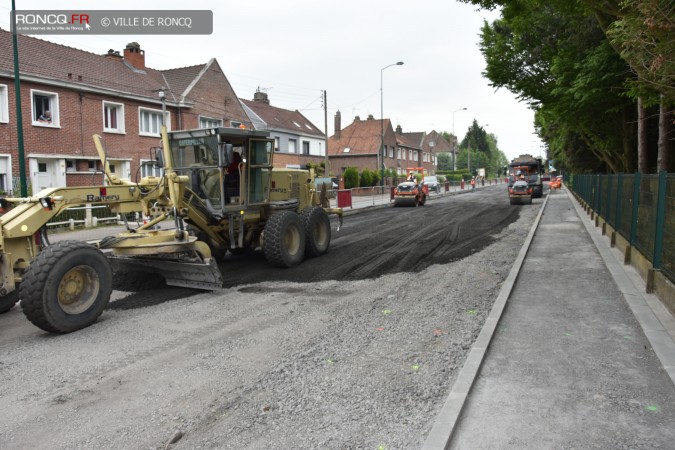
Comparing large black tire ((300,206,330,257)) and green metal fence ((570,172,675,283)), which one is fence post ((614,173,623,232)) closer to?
green metal fence ((570,172,675,283))

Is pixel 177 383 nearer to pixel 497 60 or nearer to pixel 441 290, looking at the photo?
pixel 441 290

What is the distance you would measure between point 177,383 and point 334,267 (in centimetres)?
571

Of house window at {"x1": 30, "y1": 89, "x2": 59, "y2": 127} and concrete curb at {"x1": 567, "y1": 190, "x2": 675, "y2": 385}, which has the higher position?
house window at {"x1": 30, "y1": 89, "x2": 59, "y2": 127}

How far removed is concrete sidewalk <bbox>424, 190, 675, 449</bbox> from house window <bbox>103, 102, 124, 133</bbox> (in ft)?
76.0

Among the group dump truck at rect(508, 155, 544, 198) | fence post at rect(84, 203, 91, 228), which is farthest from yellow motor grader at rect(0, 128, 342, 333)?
dump truck at rect(508, 155, 544, 198)

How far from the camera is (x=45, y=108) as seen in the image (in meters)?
22.7

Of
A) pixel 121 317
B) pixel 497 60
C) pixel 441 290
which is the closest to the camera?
pixel 121 317

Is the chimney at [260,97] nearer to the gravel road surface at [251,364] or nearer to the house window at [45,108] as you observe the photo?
the house window at [45,108]

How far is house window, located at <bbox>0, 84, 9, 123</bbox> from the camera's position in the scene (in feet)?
67.3

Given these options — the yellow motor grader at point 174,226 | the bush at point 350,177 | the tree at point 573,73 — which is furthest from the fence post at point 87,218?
the bush at point 350,177

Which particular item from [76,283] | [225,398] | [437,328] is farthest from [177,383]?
[437,328]

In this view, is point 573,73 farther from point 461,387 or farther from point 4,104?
point 4,104

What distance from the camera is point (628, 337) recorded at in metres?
5.73

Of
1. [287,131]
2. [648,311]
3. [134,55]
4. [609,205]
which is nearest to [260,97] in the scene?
[287,131]
